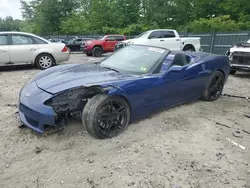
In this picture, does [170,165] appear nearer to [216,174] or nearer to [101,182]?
[216,174]

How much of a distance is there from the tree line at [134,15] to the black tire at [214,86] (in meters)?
18.6

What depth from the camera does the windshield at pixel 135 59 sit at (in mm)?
3812

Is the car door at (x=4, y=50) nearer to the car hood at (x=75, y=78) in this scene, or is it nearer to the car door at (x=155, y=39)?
the car hood at (x=75, y=78)

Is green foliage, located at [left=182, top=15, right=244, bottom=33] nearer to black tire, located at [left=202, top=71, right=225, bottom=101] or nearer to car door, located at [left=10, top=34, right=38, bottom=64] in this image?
car door, located at [left=10, top=34, right=38, bottom=64]

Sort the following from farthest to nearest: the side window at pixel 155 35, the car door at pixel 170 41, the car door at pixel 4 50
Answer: the car door at pixel 170 41
the side window at pixel 155 35
the car door at pixel 4 50

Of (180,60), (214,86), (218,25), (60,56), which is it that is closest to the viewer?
(180,60)

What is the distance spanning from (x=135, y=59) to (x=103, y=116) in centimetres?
134

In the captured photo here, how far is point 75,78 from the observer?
341cm

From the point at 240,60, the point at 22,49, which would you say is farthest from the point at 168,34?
the point at 22,49

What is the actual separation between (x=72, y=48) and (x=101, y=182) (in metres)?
18.3

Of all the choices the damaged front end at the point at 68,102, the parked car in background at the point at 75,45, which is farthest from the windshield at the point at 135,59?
the parked car in background at the point at 75,45

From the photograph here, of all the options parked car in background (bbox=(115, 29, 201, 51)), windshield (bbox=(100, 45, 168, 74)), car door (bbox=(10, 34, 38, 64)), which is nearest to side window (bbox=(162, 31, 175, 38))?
parked car in background (bbox=(115, 29, 201, 51))

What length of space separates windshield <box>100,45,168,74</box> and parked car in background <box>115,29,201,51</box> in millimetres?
7594

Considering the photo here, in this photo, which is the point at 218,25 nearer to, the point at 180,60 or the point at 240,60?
the point at 240,60
